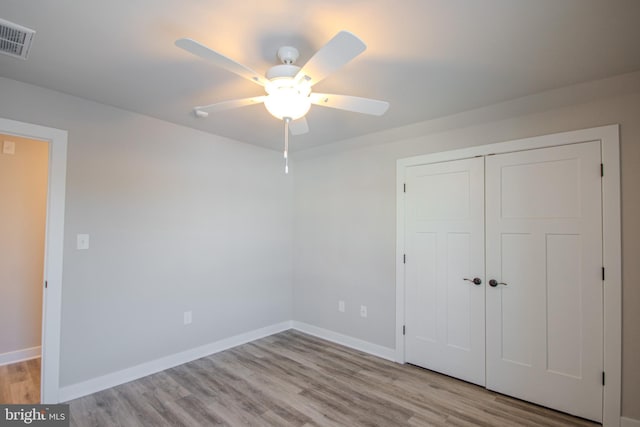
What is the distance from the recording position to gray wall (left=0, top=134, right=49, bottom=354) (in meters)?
3.17

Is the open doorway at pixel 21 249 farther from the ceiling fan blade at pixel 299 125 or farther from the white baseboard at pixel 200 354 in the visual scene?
the ceiling fan blade at pixel 299 125

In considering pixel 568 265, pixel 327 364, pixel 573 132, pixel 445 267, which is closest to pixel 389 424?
pixel 327 364

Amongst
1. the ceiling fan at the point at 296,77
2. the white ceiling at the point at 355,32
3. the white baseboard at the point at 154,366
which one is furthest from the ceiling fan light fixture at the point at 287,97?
the white baseboard at the point at 154,366

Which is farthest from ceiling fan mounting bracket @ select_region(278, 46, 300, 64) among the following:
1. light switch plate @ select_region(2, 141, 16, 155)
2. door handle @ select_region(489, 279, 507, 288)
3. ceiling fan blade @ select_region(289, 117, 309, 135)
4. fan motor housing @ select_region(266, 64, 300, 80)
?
light switch plate @ select_region(2, 141, 16, 155)

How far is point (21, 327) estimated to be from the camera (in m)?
3.24

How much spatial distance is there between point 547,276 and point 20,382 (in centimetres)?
462

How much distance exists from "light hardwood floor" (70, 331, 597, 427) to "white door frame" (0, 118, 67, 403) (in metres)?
0.30

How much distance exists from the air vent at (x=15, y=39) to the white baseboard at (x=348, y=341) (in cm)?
371

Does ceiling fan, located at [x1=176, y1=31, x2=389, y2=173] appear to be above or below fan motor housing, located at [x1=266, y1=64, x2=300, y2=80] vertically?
below

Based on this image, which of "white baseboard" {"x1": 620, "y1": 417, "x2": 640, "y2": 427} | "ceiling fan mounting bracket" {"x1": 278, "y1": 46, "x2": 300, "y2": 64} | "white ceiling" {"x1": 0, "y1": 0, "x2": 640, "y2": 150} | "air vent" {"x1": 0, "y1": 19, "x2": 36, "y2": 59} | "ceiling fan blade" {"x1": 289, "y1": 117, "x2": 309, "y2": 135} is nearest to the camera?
"white ceiling" {"x1": 0, "y1": 0, "x2": 640, "y2": 150}

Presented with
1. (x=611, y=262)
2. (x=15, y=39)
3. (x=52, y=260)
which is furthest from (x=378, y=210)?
(x=15, y=39)

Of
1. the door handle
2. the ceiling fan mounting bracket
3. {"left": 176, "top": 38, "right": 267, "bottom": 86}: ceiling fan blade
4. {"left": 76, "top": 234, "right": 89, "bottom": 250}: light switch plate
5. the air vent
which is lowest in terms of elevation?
the door handle

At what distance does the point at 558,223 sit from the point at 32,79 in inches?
162

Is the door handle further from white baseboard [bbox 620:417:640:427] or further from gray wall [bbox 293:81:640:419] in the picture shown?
white baseboard [bbox 620:417:640:427]
